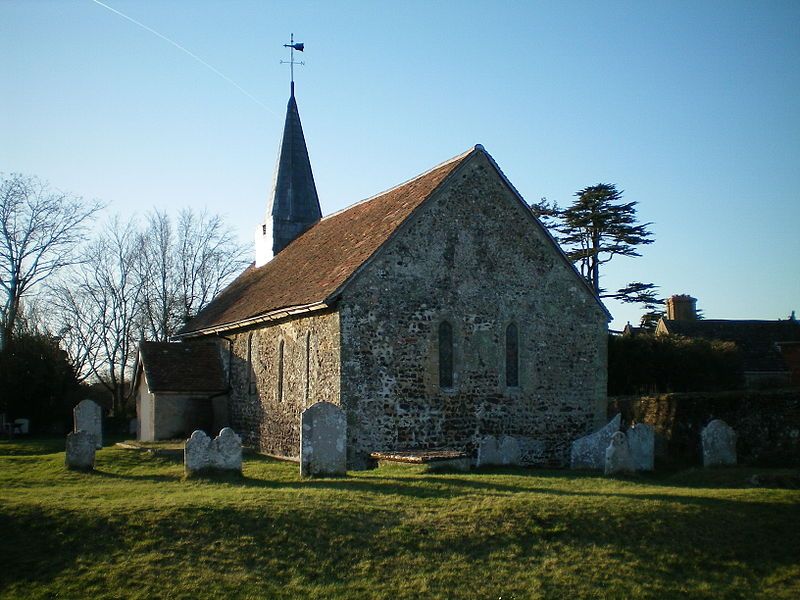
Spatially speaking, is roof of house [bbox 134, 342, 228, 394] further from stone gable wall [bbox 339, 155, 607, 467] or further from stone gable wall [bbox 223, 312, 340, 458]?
stone gable wall [bbox 339, 155, 607, 467]

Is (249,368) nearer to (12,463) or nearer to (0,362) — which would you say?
(12,463)

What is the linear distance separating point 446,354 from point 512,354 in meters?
2.20

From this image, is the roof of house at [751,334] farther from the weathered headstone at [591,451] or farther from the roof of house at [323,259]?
the weathered headstone at [591,451]

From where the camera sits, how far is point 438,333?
21.9 meters

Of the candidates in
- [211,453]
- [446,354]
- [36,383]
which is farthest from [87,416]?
[36,383]

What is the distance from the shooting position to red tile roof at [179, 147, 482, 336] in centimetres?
2211

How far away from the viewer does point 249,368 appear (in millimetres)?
26750

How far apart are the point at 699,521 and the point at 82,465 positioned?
14.2 m

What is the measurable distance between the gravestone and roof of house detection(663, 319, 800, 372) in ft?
99.9

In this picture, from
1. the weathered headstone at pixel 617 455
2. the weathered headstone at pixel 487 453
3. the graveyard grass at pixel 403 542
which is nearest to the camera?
the graveyard grass at pixel 403 542

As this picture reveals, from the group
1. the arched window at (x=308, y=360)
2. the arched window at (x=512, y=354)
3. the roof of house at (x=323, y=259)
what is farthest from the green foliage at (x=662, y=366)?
the arched window at (x=308, y=360)

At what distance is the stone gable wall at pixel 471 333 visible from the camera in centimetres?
2078


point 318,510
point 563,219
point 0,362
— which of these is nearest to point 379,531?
point 318,510

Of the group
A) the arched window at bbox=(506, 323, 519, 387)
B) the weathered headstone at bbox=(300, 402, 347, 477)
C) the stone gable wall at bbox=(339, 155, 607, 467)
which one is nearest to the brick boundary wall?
the stone gable wall at bbox=(339, 155, 607, 467)
